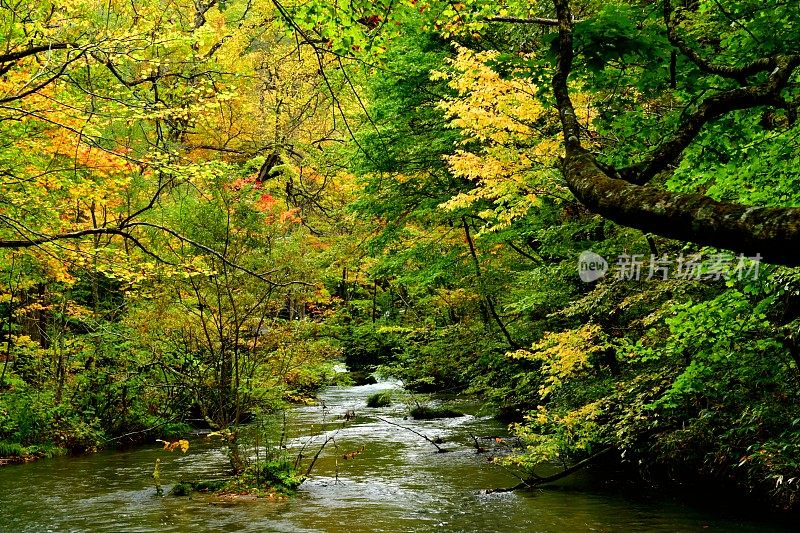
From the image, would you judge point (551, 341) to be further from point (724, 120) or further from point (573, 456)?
point (724, 120)

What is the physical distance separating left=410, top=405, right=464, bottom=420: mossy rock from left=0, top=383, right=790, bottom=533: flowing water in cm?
392

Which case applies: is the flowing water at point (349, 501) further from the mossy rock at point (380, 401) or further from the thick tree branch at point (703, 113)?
→ the mossy rock at point (380, 401)

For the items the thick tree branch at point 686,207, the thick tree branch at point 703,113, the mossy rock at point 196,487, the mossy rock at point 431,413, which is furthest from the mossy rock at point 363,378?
the thick tree branch at point 703,113

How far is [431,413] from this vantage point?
1836 centimetres

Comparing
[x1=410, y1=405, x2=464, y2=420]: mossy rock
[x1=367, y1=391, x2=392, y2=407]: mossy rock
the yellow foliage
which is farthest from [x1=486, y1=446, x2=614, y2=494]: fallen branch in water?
[x1=367, y1=391, x2=392, y2=407]: mossy rock

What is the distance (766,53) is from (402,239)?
15.1 meters

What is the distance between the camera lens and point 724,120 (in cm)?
554

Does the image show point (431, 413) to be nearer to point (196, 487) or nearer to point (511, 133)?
point (196, 487)

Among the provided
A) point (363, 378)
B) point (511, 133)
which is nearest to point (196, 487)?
point (511, 133)

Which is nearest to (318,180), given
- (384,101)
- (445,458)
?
(384,101)

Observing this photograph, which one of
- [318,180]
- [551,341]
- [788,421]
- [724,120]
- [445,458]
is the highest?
[318,180]

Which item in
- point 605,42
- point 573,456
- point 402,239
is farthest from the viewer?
point 402,239

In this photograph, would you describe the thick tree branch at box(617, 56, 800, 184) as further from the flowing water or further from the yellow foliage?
the yellow foliage

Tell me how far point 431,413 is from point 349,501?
28.1 ft
